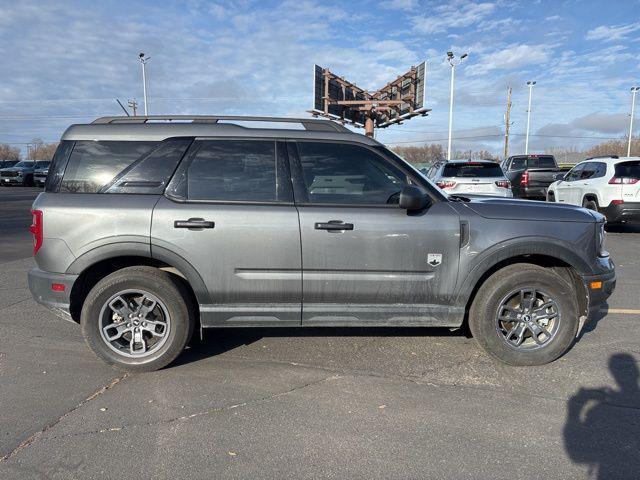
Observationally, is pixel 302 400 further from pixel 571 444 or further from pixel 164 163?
pixel 164 163

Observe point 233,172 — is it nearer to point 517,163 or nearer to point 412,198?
point 412,198

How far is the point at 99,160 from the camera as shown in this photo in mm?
3826

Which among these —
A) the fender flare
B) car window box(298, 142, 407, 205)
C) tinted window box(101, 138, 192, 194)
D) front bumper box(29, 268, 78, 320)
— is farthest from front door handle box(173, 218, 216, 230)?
the fender flare

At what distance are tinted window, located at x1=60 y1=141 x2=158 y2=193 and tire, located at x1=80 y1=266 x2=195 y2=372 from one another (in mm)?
789

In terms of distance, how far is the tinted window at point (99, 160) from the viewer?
3.81m

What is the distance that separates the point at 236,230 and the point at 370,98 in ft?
94.3

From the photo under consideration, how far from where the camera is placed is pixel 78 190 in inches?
149

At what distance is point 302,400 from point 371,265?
116cm

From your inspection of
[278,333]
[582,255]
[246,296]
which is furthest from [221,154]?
[582,255]

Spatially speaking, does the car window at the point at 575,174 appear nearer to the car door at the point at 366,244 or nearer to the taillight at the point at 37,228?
the car door at the point at 366,244

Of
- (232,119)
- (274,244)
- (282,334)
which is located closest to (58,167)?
(232,119)

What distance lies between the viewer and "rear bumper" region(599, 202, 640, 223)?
10.0 metres

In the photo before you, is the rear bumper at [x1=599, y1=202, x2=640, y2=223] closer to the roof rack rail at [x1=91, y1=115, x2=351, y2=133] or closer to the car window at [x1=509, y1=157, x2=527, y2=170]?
the roof rack rail at [x1=91, y1=115, x2=351, y2=133]

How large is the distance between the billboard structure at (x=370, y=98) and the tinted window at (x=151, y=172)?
2221 cm
